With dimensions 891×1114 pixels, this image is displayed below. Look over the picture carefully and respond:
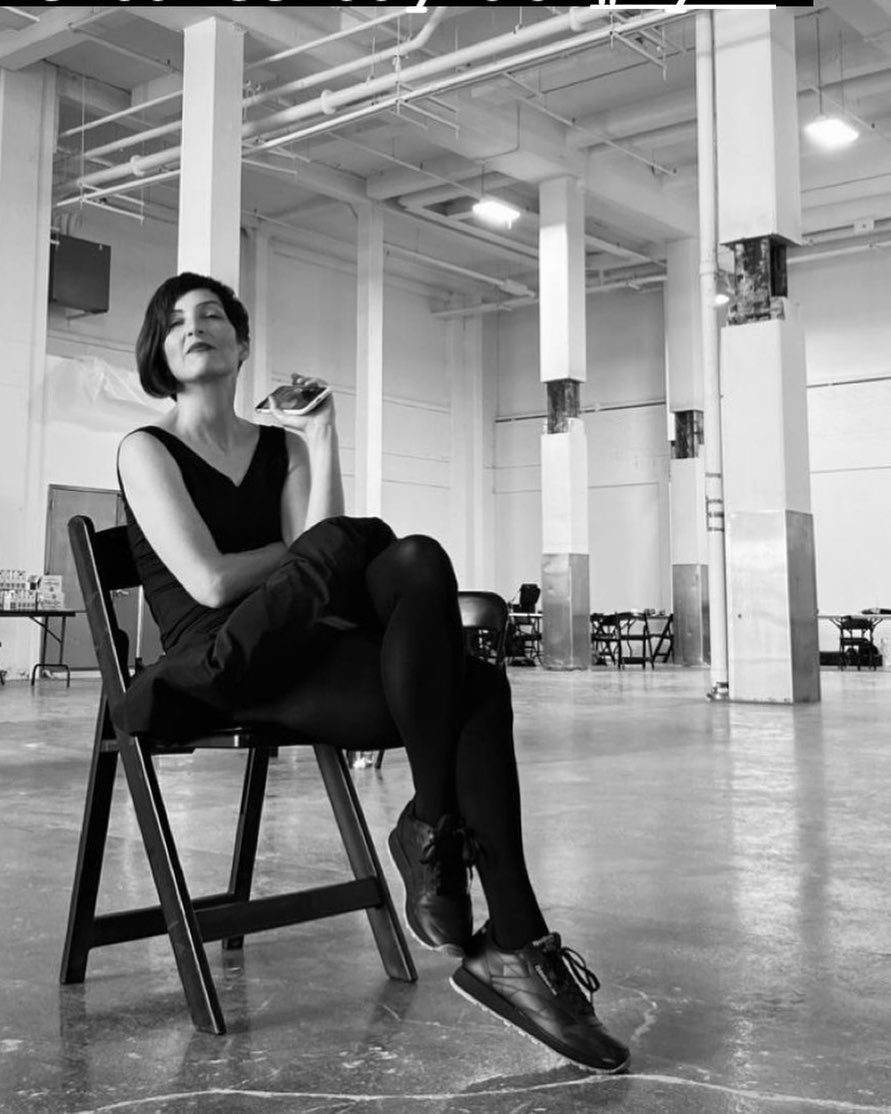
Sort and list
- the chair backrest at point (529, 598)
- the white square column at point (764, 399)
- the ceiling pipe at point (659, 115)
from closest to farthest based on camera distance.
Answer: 1. the white square column at point (764, 399)
2. the ceiling pipe at point (659, 115)
3. the chair backrest at point (529, 598)

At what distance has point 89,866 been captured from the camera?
170cm

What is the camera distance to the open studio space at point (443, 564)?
58.1 inches

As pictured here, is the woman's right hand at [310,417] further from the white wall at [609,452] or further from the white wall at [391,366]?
the white wall at [609,452]

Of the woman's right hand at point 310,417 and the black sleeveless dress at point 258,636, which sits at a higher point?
the woman's right hand at point 310,417

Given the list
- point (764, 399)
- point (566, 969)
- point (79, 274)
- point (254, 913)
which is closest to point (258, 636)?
point (254, 913)

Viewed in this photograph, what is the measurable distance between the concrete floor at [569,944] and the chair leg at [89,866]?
0.14ft

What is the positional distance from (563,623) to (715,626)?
503 cm

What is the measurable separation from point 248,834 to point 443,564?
677 millimetres

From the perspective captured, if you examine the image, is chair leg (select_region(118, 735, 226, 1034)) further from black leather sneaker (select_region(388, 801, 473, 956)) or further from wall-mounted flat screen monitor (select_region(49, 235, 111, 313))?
wall-mounted flat screen monitor (select_region(49, 235, 111, 313))

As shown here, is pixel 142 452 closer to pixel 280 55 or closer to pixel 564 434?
pixel 280 55

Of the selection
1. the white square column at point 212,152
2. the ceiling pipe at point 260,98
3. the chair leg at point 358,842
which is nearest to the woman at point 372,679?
the chair leg at point 358,842

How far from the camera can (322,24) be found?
10.2 metres

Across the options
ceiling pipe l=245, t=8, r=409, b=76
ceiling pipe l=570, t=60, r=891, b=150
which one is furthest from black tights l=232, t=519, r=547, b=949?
ceiling pipe l=570, t=60, r=891, b=150

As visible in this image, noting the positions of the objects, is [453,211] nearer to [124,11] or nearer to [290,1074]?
[124,11]
